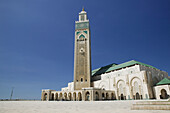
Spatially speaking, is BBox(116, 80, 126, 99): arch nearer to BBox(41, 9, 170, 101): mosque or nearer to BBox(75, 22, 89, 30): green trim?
BBox(41, 9, 170, 101): mosque

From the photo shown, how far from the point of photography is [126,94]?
115 feet

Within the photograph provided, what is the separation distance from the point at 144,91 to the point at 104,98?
1178 cm

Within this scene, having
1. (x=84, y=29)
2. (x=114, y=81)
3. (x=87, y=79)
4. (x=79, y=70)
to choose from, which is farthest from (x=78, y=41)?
(x=114, y=81)

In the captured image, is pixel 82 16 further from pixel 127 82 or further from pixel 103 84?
pixel 127 82

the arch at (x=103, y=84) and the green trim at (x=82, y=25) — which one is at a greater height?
the green trim at (x=82, y=25)

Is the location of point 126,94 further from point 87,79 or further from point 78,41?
point 78,41

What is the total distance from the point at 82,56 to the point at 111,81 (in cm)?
1521

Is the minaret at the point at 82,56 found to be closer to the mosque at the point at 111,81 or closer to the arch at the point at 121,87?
the mosque at the point at 111,81

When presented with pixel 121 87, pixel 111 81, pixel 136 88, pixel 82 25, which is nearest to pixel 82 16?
pixel 82 25

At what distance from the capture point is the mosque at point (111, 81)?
1233 inches

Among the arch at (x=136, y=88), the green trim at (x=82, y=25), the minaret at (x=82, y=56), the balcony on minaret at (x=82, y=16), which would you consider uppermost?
the balcony on minaret at (x=82, y=16)

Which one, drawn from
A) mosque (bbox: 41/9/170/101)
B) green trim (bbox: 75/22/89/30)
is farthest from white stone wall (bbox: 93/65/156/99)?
green trim (bbox: 75/22/89/30)

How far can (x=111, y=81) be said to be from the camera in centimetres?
4066

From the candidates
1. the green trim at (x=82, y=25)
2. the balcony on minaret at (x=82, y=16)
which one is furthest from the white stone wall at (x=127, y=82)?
the balcony on minaret at (x=82, y=16)
